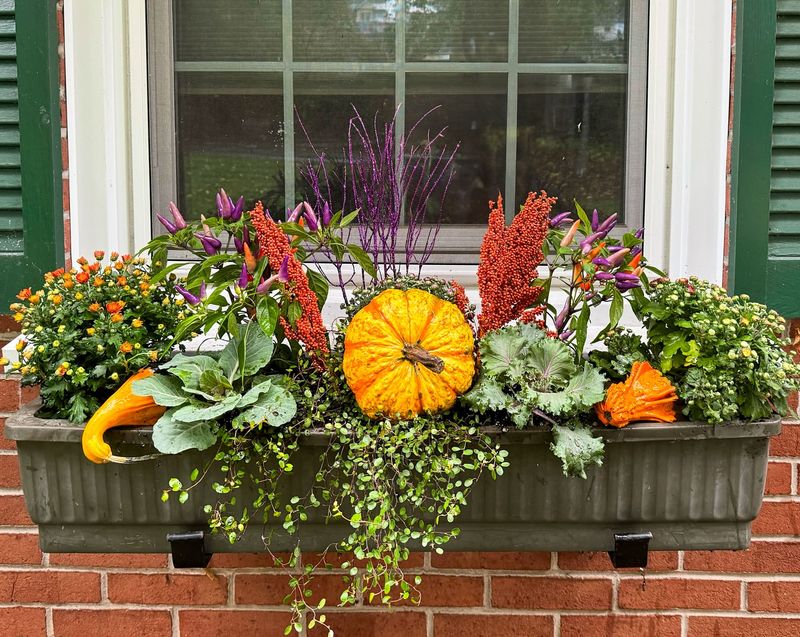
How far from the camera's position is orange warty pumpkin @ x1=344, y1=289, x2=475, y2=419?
1.25 m

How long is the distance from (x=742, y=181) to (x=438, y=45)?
2.46ft

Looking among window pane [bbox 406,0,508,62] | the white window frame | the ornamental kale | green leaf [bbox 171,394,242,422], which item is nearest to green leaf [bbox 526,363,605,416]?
the ornamental kale

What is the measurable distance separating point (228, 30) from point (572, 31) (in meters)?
0.81

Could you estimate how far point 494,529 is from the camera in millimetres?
1337

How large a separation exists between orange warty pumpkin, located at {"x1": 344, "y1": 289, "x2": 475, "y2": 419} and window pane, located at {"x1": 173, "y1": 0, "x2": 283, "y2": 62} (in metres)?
0.87

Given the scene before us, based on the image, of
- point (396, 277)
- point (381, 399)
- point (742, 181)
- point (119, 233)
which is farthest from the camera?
point (119, 233)

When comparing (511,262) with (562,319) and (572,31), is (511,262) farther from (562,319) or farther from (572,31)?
(572,31)

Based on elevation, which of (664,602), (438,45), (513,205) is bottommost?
(664,602)

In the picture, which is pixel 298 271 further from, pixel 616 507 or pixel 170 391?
pixel 616 507

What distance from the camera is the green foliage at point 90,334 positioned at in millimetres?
1317

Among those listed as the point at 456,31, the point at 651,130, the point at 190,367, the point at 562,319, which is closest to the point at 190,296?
the point at 190,367

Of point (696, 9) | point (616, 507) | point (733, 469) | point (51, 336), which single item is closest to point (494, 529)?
point (616, 507)

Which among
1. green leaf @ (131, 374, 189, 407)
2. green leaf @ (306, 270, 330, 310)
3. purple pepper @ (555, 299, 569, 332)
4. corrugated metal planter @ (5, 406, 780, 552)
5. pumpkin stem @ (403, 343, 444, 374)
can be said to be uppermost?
green leaf @ (306, 270, 330, 310)

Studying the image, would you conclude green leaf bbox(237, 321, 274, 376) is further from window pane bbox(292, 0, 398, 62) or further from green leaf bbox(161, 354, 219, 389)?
window pane bbox(292, 0, 398, 62)
